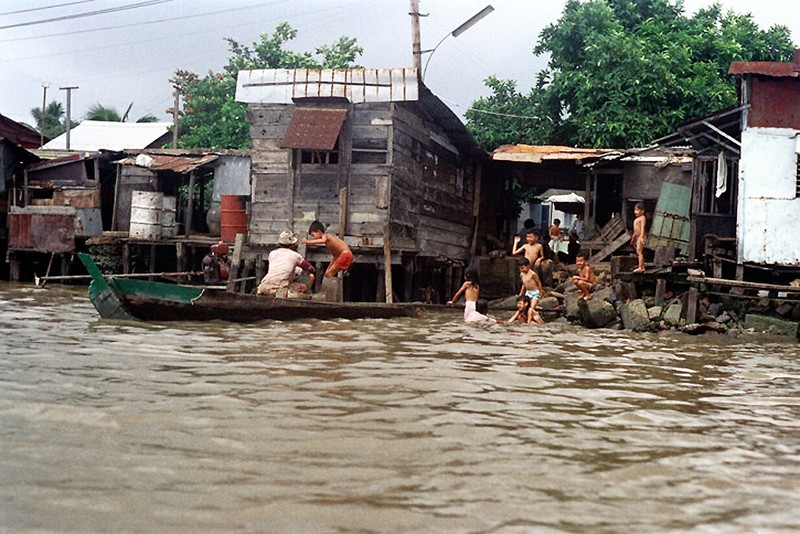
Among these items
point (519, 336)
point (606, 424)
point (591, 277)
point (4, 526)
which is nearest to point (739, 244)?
point (591, 277)

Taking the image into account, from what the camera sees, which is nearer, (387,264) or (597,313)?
(597,313)

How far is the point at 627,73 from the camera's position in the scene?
75.2ft

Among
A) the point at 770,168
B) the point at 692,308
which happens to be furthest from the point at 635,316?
the point at 770,168


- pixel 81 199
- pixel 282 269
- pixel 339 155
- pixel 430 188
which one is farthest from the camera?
pixel 81 199

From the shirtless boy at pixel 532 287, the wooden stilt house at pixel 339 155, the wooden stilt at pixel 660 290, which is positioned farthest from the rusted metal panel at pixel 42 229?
the wooden stilt at pixel 660 290

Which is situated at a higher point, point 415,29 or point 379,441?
point 415,29

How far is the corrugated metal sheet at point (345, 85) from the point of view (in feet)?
54.7

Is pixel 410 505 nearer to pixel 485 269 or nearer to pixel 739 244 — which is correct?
pixel 739 244

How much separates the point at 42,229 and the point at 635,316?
17.0 m

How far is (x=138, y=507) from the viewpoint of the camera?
331 centimetres

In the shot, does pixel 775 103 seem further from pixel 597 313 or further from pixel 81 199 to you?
pixel 81 199

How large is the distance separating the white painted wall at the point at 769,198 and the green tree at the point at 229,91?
19.8 metres

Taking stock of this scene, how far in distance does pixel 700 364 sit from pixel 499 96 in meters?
19.5

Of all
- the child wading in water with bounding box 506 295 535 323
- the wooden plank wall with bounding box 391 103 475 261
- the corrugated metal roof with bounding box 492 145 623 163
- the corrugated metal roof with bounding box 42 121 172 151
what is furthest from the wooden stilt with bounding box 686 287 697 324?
the corrugated metal roof with bounding box 42 121 172 151
